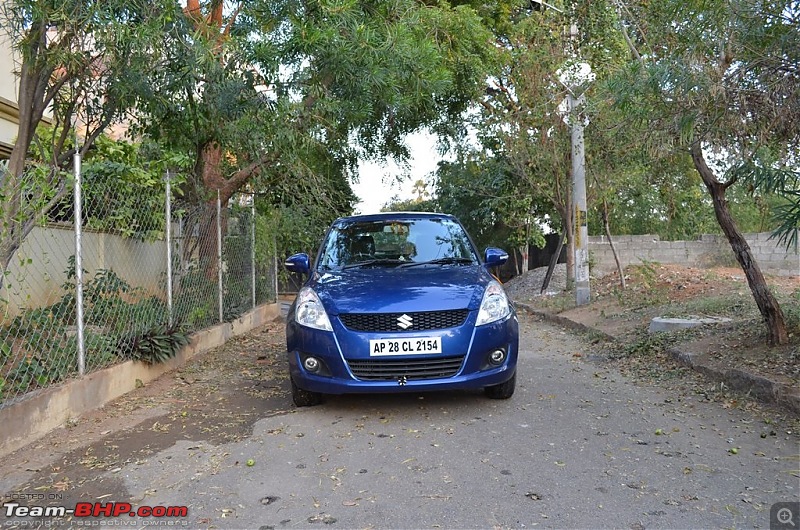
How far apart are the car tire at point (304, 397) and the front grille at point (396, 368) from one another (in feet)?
2.10

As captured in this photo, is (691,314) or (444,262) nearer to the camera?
(444,262)

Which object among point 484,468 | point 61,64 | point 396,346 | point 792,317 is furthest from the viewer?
point 792,317

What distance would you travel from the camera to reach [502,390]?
5.00 meters

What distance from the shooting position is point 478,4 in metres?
13.3

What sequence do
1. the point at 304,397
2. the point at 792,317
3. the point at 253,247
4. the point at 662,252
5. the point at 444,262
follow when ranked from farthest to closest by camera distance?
the point at 662,252 < the point at 253,247 < the point at 792,317 < the point at 444,262 < the point at 304,397

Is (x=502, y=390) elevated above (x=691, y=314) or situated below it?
below

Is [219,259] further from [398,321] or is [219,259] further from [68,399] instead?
[398,321]

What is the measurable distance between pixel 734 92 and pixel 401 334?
313cm

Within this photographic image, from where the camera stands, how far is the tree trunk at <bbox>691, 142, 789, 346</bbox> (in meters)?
5.36

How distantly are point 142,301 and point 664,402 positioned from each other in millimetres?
4973

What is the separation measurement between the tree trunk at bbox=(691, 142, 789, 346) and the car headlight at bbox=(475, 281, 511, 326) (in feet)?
7.51

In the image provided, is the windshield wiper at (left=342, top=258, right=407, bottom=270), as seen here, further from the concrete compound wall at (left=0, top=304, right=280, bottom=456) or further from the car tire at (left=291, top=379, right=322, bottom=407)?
the concrete compound wall at (left=0, top=304, right=280, bottom=456)

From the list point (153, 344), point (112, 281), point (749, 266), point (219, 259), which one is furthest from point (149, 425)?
point (749, 266)

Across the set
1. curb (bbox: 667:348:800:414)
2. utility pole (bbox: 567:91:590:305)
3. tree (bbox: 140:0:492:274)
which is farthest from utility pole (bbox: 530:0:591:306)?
curb (bbox: 667:348:800:414)
